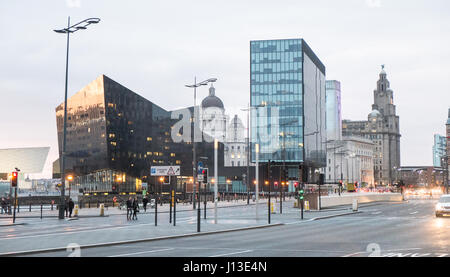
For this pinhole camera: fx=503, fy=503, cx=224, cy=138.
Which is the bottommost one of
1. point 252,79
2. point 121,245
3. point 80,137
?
point 121,245

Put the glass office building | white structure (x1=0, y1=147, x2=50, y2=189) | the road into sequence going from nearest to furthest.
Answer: the road
the glass office building
white structure (x1=0, y1=147, x2=50, y2=189)

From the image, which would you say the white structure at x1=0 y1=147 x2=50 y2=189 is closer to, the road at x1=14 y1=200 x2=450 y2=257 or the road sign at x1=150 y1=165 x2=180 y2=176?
the road sign at x1=150 y1=165 x2=180 y2=176

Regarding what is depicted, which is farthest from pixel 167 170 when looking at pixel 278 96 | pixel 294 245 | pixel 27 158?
pixel 27 158

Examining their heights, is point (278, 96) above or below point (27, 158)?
above

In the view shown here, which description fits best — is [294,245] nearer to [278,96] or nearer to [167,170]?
[167,170]

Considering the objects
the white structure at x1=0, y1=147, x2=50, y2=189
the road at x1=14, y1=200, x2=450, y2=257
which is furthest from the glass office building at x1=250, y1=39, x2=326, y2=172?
the road at x1=14, y1=200, x2=450, y2=257

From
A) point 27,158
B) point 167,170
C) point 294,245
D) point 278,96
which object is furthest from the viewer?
point 27,158

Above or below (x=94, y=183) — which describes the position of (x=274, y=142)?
above

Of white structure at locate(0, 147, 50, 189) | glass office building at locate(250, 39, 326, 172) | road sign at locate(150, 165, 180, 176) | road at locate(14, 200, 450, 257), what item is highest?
glass office building at locate(250, 39, 326, 172)
